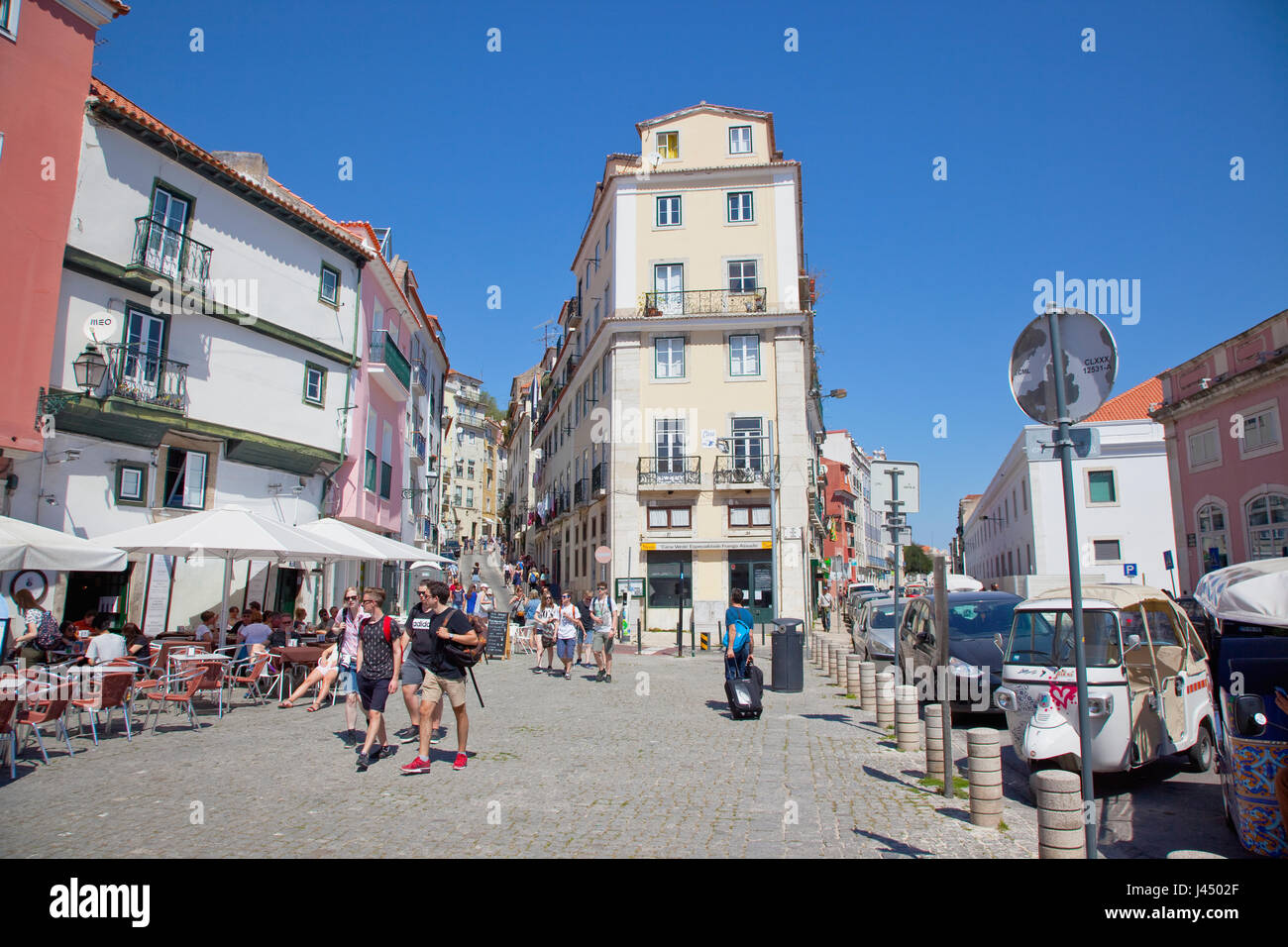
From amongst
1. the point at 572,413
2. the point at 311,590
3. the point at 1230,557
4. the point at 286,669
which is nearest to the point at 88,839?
the point at 286,669

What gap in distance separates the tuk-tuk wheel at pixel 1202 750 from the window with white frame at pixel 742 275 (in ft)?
86.8

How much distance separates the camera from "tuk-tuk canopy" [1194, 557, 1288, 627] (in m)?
6.23

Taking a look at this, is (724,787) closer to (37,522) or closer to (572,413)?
(37,522)

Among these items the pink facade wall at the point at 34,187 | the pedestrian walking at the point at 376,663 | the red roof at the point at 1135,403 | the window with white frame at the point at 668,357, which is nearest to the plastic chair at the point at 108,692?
the pedestrian walking at the point at 376,663

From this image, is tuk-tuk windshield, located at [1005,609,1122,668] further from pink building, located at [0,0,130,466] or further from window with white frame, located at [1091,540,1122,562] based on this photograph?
window with white frame, located at [1091,540,1122,562]

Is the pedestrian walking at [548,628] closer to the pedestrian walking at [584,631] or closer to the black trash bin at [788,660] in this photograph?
the pedestrian walking at [584,631]

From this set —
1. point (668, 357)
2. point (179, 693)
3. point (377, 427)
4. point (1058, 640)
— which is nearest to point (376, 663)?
point (179, 693)

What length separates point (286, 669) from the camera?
43.3 feet

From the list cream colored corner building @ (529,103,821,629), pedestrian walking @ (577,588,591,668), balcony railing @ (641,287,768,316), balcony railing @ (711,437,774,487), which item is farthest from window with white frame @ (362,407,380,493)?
balcony railing @ (711,437,774,487)

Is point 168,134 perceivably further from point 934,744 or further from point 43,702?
point 934,744

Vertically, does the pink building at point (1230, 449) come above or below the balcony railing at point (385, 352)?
below

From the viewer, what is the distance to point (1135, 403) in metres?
42.6

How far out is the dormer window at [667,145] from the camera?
33719 mm
